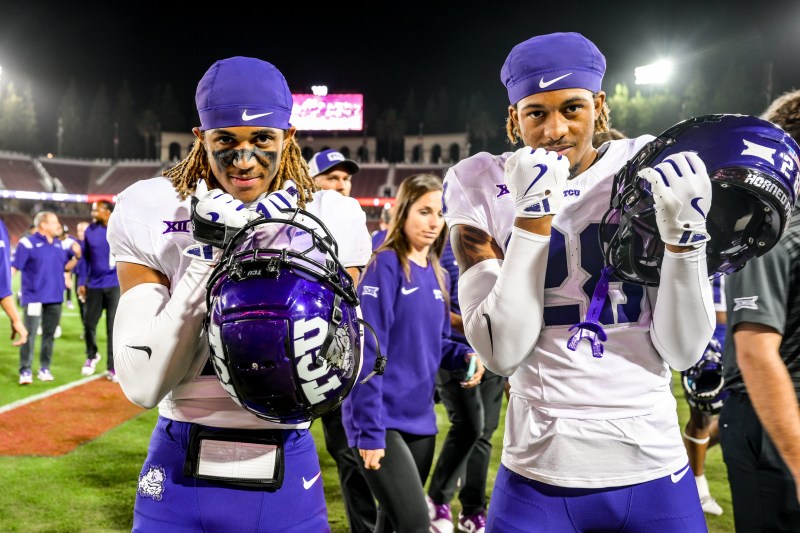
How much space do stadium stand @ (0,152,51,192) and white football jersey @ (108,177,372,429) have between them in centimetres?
5187

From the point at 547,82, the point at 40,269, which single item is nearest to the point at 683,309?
the point at 547,82

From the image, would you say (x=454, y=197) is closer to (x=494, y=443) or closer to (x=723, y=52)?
(x=494, y=443)

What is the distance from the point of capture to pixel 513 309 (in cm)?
169

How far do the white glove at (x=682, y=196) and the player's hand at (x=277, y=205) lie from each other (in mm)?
915

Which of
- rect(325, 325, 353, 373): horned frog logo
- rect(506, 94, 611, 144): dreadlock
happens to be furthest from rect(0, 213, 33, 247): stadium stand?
rect(325, 325, 353, 373): horned frog logo

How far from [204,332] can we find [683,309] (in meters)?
1.29

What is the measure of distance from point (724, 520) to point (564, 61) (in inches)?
154

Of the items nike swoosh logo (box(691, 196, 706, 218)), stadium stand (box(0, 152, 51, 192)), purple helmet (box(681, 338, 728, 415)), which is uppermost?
stadium stand (box(0, 152, 51, 192))

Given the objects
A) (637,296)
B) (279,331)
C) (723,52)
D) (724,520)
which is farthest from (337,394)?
(723,52)

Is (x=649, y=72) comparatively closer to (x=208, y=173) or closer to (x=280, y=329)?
(x=208, y=173)

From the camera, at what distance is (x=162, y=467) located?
1853mm

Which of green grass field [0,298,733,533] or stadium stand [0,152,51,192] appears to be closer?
green grass field [0,298,733,533]

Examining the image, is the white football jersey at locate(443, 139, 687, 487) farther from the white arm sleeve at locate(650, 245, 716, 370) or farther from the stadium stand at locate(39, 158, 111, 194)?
the stadium stand at locate(39, 158, 111, 194)

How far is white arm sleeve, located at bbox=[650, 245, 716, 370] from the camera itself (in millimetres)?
1583
